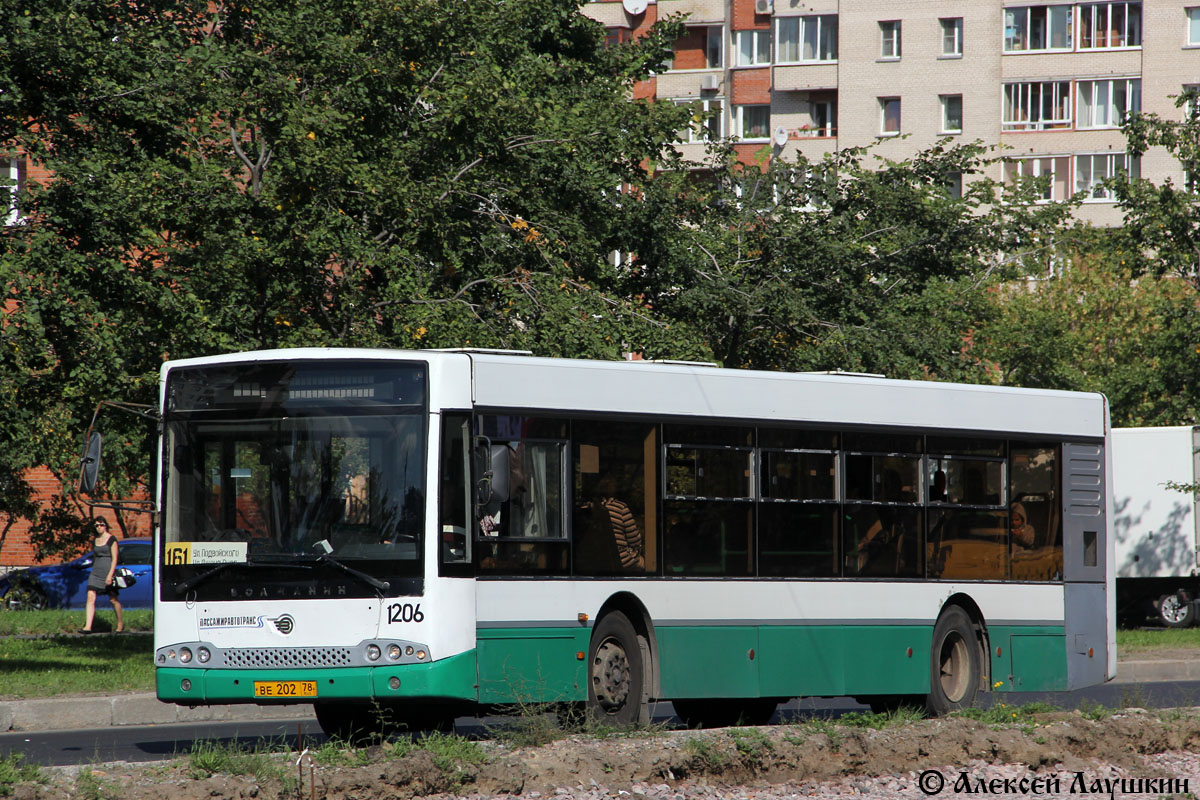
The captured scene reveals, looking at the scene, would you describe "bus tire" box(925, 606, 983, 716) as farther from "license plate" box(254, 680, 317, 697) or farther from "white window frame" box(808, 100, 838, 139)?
"white window frame" box(808, 100, 838, 139)

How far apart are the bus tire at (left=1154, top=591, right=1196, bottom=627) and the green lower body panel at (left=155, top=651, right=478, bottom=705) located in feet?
82.1

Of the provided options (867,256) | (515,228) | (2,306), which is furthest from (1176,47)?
(2,306)

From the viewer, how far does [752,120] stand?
73.4m

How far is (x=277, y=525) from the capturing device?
11609mm

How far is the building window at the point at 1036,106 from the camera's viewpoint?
67.6 meters

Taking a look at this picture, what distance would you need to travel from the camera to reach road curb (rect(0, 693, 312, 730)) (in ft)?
50.4

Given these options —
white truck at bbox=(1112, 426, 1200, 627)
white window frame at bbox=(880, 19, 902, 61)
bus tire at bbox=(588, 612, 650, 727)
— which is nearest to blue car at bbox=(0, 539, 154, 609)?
white truck at bbox=(1112, 426, 1200, 627)

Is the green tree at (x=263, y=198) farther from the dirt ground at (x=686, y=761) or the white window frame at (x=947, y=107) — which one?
the white window frame at (x=947, y=107)

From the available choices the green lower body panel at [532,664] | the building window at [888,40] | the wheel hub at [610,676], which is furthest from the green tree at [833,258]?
the building window at [888,40]

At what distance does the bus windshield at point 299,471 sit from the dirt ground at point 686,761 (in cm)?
173

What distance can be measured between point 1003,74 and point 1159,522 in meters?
37.4

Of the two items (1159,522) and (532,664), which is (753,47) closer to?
(1159,522)

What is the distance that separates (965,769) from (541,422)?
12.5 feet

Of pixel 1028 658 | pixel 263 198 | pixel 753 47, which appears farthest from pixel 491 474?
pixel 753 47
